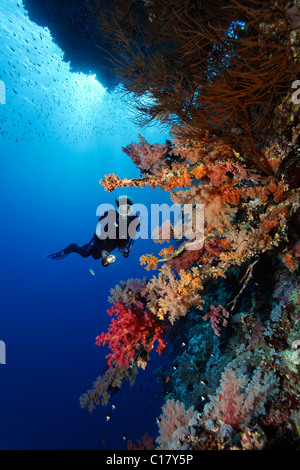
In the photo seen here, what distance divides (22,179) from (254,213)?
83.4 m

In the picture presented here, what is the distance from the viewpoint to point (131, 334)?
11.6ft

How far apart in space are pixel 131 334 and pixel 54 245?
81119mm

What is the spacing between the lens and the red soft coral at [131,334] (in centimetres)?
350

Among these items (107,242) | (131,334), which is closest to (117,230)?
(107,242)

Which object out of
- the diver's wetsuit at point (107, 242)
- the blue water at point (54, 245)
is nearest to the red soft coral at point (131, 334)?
the diver's wetsuit at point (107, 242)

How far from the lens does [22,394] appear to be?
29141 millimetres

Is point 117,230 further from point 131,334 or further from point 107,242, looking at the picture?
point 131,334

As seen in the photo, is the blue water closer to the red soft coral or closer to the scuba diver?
the scuba diver

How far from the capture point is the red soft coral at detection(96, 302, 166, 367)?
3.50 m
